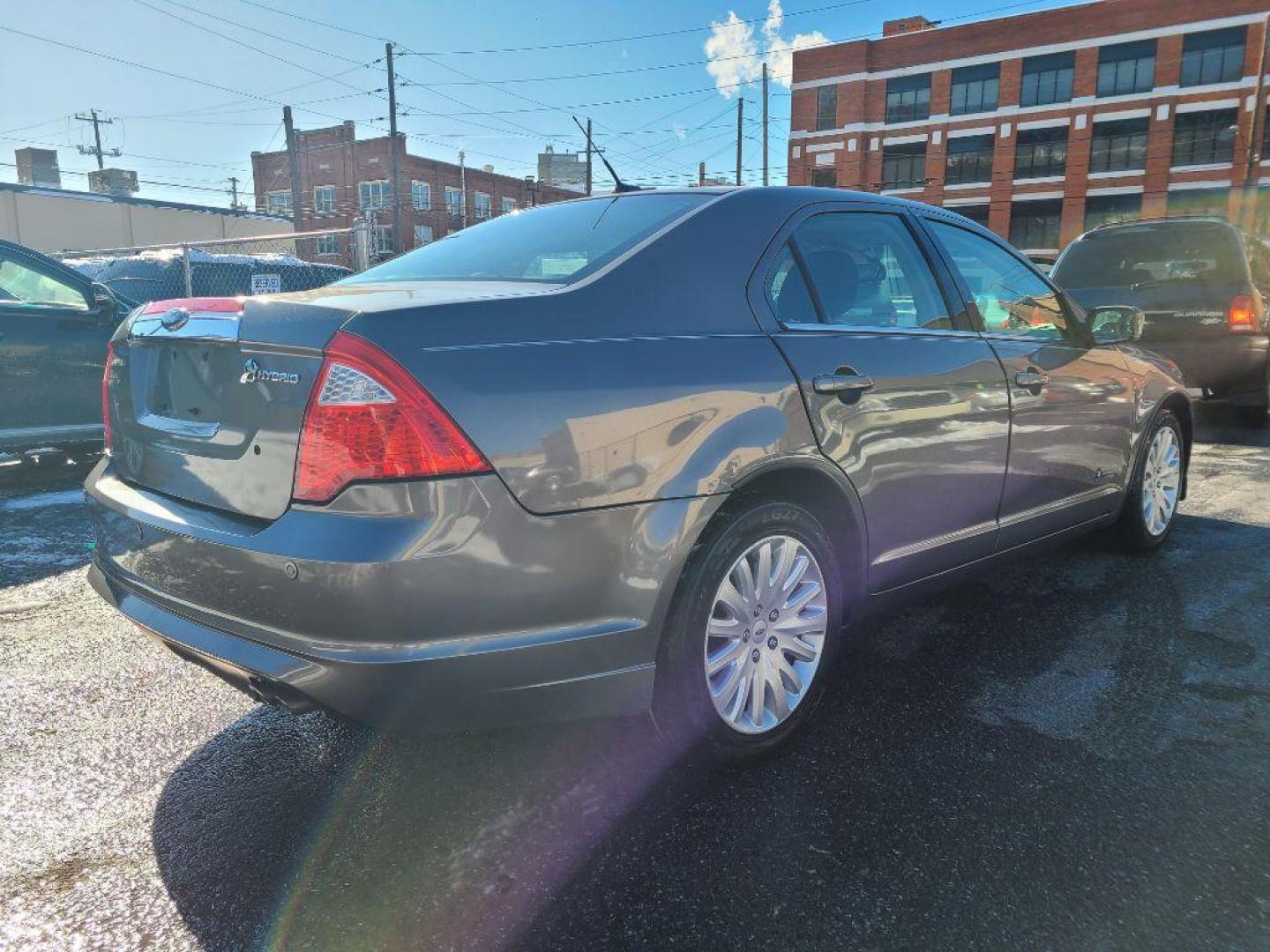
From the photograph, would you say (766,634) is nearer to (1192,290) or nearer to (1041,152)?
A: (1192,290)

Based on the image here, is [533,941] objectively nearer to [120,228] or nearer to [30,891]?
[30,891]

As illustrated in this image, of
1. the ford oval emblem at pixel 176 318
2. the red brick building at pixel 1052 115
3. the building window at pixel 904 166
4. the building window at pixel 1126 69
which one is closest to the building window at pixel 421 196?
the red brick building at pixel 1052 115

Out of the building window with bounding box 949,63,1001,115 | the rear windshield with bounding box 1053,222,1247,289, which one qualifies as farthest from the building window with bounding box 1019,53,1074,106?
the rear windshield with bounding box 1053,222,1247,289

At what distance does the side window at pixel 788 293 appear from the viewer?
2566 mm

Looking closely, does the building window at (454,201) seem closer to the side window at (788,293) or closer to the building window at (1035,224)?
the building window at (1035,224)

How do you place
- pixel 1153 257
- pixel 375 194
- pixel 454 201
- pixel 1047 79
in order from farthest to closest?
pixel 454 201
pixel 375 194
pixel 1047 79
pixel 1153 257

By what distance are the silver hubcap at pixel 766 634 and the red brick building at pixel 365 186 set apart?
4663 centimetres

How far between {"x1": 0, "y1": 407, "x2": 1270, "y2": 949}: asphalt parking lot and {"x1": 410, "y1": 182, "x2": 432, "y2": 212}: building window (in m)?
49.9

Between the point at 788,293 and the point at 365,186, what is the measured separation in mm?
52314

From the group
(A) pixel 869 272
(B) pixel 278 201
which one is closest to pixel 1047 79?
(B) pixel 278 201

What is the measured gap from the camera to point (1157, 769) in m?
2.44

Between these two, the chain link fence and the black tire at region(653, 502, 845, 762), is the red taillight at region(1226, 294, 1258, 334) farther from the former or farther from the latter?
the chain link fence

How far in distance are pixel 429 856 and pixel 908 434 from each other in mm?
1863

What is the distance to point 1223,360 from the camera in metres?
7.32
